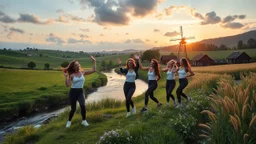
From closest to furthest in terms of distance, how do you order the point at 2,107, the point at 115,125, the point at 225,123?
the point at 225,123 < the point at 115,125 < the point at 2,107

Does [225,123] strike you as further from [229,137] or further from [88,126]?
[88,126]

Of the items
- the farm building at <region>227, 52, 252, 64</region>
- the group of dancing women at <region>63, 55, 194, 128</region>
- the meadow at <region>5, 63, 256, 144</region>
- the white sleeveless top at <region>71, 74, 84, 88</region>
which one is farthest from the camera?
the farm building at <region>227, 52, 252, 64</region>

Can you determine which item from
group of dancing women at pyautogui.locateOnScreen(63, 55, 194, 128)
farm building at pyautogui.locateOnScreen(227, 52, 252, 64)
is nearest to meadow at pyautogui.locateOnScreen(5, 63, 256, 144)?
group of dancing women at pyautogui.locateOnScreen(63, 55, 194, 128)

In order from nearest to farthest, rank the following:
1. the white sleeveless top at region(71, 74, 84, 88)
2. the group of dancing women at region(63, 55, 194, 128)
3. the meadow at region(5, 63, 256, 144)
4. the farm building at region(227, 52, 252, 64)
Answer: the meadow at region(5, 63, 256, 144) < the white sleeveless top at region(71, 74, 84, 88) < the group of dancing women at region(63, 55, 194, 128) < the farm building at region(227, 52, 252, 64)

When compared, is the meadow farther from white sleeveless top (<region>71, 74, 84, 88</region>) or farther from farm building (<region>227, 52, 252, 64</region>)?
farm building (<region>227, 52, 252, 64</region>)

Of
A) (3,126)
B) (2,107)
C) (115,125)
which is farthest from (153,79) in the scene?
(2,107)

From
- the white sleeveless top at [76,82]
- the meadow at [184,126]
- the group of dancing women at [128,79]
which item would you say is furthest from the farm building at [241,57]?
the white sleeveless top at [76,82]

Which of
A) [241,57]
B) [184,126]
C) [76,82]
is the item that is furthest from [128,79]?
[241,57]

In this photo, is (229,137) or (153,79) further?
(153,79)

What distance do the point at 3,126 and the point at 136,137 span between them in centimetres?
1525

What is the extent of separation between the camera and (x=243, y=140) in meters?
4.46

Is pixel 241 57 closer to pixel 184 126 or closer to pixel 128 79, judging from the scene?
pixel 128 79

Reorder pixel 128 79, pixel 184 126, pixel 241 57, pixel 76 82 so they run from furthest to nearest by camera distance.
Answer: pixel 241 57 → pixel 128 79 → pixel 76 82 → pixel 184 126

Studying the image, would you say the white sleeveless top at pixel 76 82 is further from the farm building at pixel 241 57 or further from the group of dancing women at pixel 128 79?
the farm building at pixel 241 57
